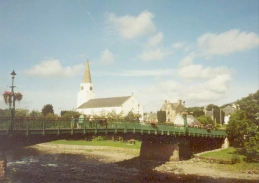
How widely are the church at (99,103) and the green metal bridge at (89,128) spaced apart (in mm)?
66729

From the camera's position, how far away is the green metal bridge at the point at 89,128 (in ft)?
86.0

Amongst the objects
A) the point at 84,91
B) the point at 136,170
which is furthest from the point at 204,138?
the point at 84,91

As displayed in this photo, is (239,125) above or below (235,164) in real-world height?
above

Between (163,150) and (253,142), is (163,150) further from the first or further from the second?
(253,142)

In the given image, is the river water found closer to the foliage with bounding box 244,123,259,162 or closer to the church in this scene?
the foliage with bounding box 244,123,259,162

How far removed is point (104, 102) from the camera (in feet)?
426

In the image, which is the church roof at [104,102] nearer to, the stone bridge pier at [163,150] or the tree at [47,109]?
the tree at [47,109]

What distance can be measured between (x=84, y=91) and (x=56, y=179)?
346 ft

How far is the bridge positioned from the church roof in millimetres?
66564

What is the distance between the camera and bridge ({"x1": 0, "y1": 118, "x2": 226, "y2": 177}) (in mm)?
26152

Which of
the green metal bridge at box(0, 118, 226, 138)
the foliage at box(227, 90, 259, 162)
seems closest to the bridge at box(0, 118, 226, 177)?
the green metal bridge at box(0, 118, 226, 138)

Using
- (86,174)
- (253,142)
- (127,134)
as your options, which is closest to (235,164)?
(253,142)

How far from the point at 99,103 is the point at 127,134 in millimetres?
92160

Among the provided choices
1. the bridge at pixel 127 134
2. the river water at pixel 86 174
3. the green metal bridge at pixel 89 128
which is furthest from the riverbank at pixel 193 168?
the green metal bridge at pixel 89 128
